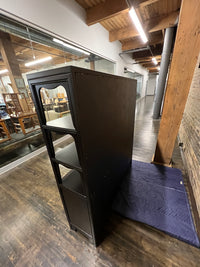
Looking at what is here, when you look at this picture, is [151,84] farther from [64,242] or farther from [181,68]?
[64,242]

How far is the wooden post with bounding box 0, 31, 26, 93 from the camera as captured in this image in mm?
2141

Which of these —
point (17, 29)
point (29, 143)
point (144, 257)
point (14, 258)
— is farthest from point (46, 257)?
point (17, 29)

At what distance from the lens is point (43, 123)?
2.63ft

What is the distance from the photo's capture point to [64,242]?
3.59 feet

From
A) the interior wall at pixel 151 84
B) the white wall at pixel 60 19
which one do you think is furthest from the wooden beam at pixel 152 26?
the interior wall at pixel 151 84

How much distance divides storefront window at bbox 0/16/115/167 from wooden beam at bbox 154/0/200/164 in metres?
1.66

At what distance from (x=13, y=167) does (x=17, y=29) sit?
2.59 m

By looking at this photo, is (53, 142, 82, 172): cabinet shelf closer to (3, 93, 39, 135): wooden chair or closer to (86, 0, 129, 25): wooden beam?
(3, 93, 39, 135): wooden chair

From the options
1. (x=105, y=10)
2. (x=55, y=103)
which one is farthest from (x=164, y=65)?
(x=55, y=103)

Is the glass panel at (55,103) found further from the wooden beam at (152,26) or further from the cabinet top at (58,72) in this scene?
the wooden beam at (152,26)

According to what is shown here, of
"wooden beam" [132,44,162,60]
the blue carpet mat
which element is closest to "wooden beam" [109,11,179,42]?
"wooden beam" [132,44,162,60]

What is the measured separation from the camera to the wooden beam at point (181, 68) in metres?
1.22

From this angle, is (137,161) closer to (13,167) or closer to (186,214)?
(186,214)

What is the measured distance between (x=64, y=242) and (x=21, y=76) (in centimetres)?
313
